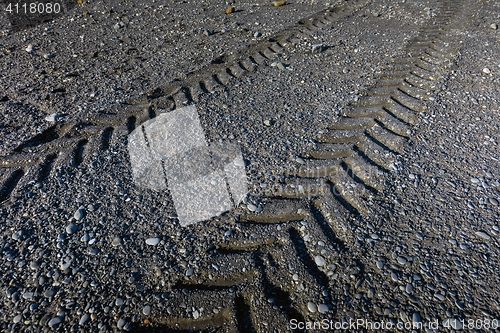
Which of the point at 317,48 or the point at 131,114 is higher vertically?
the point at 131,114

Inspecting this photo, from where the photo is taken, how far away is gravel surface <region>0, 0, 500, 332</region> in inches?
81.1

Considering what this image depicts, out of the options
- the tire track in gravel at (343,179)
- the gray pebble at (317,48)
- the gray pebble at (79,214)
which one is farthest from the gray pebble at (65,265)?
the gray pebble at (317,48)

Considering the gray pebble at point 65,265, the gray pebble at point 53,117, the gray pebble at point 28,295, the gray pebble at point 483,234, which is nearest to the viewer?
the gray pebble at point 28,295

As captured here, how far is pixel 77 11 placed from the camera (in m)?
6.06

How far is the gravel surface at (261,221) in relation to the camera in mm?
2061

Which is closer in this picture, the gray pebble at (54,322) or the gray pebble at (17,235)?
the gray pebble at (54,322)

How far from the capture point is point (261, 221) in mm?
2592

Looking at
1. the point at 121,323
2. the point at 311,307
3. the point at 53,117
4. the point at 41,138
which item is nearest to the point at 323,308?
the point at 311,307

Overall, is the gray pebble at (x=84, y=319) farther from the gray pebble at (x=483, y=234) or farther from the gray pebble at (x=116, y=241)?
the gray pebble at (x=483, y=234)

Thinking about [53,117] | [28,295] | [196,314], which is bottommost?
[196,314]

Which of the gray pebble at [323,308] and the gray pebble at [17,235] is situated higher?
the gray pebble at [17,235]

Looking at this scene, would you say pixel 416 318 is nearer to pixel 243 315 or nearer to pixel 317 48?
pixel 243 315

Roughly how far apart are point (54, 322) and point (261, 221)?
55.3 inches

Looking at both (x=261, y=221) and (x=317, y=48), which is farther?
(x=317, y=48)
